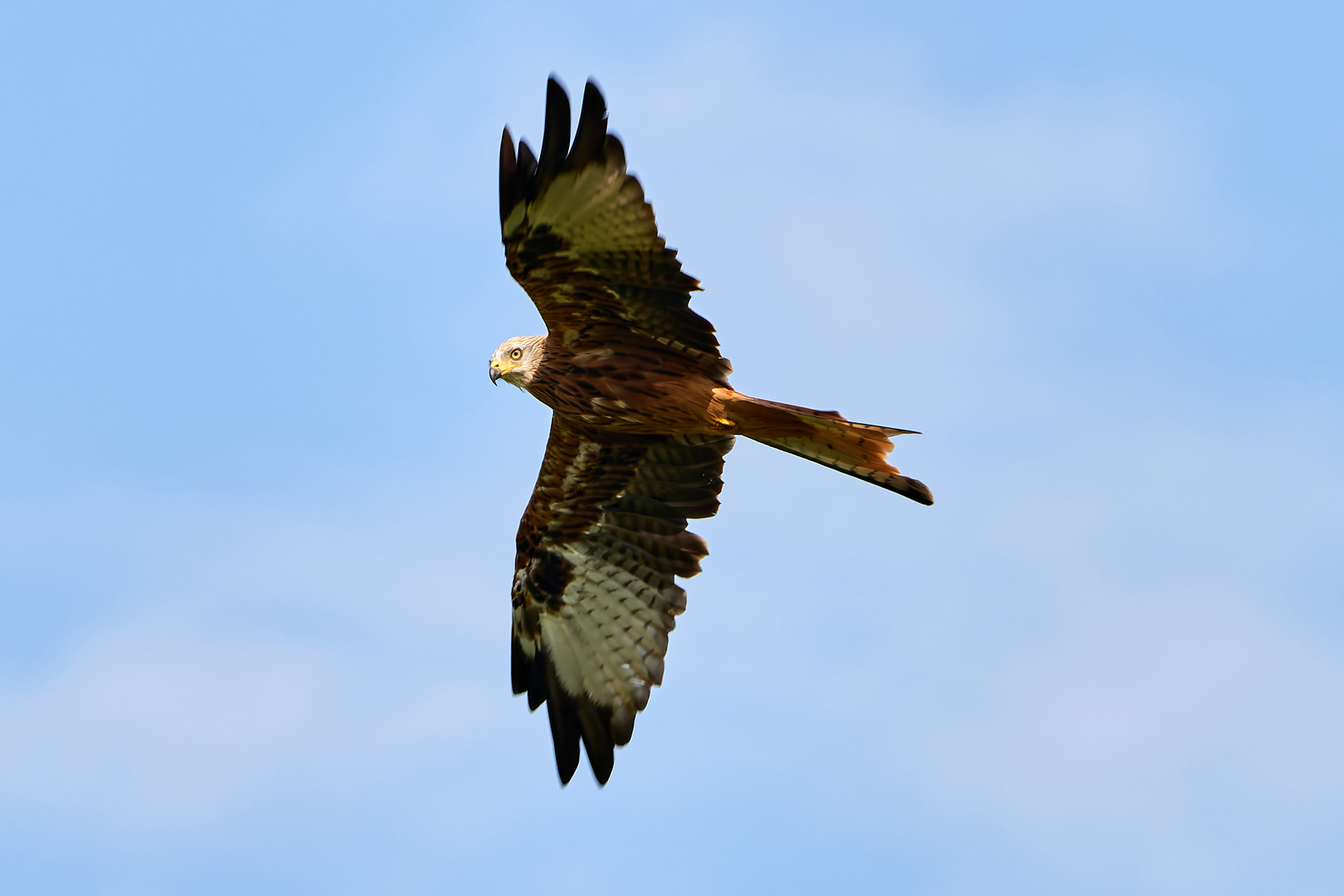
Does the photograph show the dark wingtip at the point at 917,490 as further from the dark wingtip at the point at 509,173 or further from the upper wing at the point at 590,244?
the dark wingtip at the point at 509,173

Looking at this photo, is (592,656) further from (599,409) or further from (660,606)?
(599,409)

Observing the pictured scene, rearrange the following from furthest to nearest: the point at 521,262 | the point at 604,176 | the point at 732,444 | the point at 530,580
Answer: the point at 530,580 → the point at 732,444 → the point at 521,262 → the point at 604,176

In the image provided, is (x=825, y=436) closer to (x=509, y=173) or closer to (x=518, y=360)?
(x=518, y=360)

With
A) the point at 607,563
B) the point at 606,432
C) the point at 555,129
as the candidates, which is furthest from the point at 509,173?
the point at 607,563

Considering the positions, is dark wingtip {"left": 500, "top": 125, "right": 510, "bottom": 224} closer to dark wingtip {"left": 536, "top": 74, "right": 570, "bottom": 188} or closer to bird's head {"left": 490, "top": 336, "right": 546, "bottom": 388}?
→ dark wingtip {"left": 536, "top": 74, "right": 570, "bottom": 188}

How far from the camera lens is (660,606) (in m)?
10.0

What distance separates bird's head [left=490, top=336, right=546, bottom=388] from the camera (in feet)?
29.7

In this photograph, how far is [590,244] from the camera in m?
8.31

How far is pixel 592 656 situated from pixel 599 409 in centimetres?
202

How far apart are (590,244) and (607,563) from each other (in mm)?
2684

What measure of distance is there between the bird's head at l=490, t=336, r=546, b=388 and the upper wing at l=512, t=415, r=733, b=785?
2.12ft

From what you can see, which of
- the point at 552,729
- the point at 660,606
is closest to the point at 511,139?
the point at 660,606

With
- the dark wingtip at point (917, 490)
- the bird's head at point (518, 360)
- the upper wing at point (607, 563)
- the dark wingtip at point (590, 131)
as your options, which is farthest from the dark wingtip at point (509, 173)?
the dark wingtip at point (917, 490)

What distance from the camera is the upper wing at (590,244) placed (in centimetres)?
796
